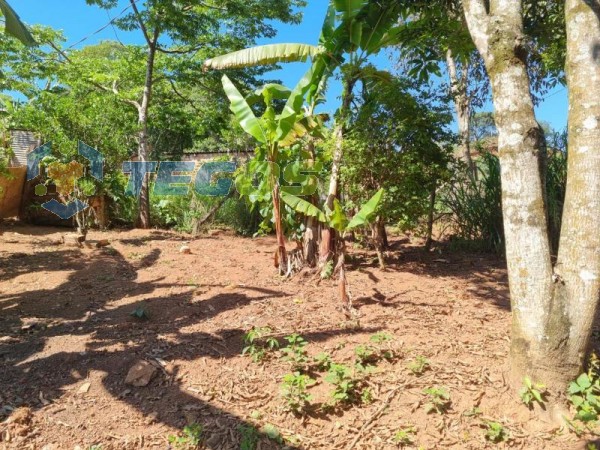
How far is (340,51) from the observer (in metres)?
5.69

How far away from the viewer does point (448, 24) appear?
443 cm

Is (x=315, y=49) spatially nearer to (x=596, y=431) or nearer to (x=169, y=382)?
(x=169, y=382)

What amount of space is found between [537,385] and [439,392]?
56 centimetres

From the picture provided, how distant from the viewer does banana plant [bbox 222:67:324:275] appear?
16.0 ft

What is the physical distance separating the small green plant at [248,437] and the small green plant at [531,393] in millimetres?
1598

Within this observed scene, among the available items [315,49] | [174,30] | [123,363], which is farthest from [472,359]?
[174,30]

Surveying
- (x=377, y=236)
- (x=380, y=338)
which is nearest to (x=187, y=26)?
(x=377, y=236)

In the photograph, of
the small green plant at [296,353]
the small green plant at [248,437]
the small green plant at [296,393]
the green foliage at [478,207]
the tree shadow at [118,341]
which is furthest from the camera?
the green foliage at [478,207]

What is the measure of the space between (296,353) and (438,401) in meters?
1.04

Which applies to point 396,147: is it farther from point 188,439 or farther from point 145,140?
point 145,140

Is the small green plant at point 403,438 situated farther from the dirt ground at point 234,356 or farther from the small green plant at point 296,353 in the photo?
the small green plant at point 296,353

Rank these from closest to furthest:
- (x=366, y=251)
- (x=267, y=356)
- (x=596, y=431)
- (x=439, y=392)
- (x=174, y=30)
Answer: (x=596, y=431) < (x=439, y=392) < (x=267, y=356) < (x=366, y=251) < (x=174, y=30)

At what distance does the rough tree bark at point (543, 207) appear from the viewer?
227cm

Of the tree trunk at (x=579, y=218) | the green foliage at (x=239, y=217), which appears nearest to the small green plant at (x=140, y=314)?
the tree trunk at (x=579, y=218)
